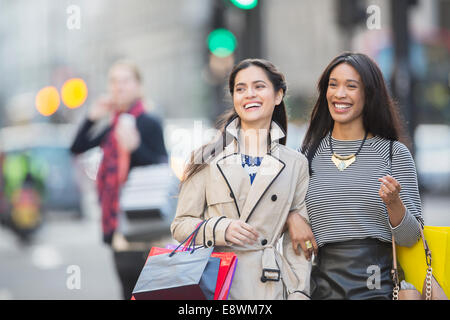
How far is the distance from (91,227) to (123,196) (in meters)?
9.46

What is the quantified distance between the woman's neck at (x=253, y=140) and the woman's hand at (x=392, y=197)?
0.53 m

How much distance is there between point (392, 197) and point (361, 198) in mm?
215

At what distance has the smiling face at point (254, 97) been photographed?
9.31ft

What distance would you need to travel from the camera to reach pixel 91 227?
14.4 metres

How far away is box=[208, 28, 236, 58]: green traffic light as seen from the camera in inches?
285

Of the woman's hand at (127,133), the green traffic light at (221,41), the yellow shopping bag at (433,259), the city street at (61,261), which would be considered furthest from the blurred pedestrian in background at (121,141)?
the yellow shopping bag at (433,259)

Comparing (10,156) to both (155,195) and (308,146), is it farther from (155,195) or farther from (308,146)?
(308,146)

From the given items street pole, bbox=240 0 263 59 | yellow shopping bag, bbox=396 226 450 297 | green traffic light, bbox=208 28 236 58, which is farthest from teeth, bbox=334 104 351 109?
green traffic light, bbox=208 28 236 58

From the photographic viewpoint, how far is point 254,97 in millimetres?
2840

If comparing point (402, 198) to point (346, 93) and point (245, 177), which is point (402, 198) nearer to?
Result: point (346, 93)

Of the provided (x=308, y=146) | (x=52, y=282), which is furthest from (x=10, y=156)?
(x=308, y=146)

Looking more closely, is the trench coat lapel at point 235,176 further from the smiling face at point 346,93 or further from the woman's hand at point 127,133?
the woman's hand at point 127,133

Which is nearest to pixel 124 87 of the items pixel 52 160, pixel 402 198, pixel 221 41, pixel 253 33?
pixel 253 33

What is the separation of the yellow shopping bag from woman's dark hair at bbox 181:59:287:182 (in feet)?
2.40
